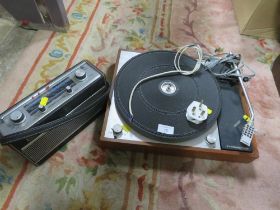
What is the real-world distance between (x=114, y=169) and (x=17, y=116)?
35cm

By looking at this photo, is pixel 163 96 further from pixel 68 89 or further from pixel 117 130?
pixel 68 89

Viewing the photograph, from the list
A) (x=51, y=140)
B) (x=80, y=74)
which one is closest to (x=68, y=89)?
(x=80, y=74)

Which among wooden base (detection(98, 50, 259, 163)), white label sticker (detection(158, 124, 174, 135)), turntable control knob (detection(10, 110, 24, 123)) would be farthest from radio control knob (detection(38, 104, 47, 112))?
white label sticker (detection(158, 124, 174, 135))

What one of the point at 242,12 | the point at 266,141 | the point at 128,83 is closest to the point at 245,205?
the point at 266,141

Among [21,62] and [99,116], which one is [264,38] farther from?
[21,62]

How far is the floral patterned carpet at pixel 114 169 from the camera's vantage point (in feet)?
2.59

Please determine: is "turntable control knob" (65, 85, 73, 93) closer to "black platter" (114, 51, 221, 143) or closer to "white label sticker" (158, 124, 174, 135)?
"black platter" (114, 51, 221, 143)

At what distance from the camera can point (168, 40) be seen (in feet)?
4.00

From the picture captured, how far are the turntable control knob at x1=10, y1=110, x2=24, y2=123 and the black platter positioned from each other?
10.7 inches

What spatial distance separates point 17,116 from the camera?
26.0 inches

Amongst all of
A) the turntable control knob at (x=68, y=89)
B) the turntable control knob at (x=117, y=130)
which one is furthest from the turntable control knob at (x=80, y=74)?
the turntable control knob at (x=117, y=130)

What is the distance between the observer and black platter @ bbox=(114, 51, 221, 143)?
74 centimetres

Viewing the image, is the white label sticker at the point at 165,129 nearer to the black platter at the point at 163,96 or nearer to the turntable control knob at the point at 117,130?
the black platter at the point at 163,96

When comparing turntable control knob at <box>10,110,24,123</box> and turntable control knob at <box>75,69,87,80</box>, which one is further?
turntable control knob at <box>75,69,87,80</box>
